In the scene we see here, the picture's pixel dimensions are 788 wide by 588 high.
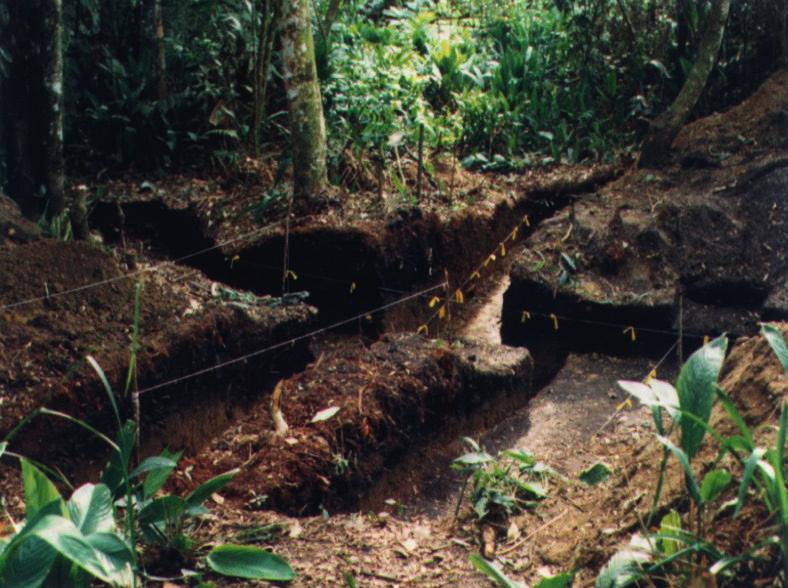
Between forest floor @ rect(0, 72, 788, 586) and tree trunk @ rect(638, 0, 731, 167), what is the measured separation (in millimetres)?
175

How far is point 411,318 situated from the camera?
6.72 metres

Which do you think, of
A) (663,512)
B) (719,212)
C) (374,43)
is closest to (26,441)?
(663,512)

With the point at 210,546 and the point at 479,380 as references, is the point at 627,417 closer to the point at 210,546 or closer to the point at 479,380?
the point at 479,380

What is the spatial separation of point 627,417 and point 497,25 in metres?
5.50

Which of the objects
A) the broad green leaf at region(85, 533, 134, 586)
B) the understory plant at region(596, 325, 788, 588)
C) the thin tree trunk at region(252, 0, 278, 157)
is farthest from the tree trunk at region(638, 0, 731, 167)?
the broad green leaf at region(85, 533, 134, 586)

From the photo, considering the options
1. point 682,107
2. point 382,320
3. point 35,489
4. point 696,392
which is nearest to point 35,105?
point 382,320

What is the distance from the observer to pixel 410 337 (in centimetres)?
543

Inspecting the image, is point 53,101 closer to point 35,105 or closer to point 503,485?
point 35,105

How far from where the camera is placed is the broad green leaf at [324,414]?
14.9 ft

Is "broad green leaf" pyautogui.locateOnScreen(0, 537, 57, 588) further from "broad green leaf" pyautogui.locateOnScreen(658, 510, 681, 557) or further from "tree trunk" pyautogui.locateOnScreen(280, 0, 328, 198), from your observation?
"tree trunk" pyautogui.locateOnScreen(280, 0, 328, 198)

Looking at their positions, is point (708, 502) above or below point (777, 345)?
below

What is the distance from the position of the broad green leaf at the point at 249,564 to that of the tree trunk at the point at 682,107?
5514 millimetres

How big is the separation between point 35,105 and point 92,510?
3.58 meters

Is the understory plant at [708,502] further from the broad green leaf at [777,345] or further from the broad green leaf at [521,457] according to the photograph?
the broad green leaf at [521,457]
